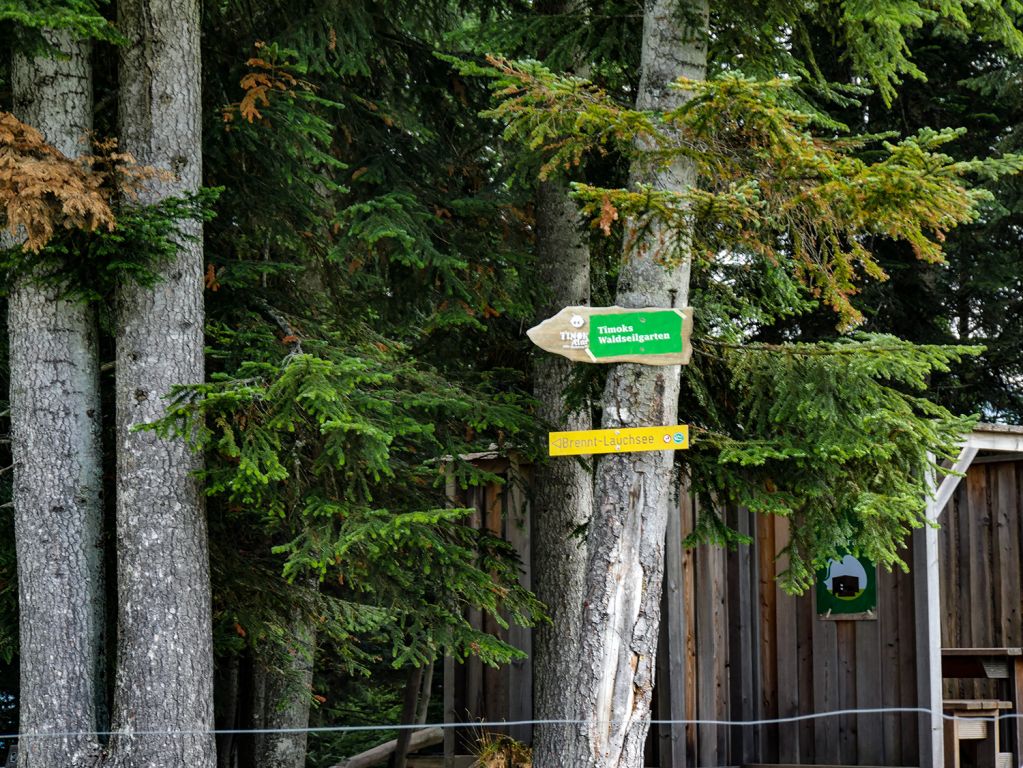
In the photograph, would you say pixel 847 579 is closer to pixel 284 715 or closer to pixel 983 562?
pixel 983 562

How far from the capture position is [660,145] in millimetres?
6617

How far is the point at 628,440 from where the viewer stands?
6.27 m

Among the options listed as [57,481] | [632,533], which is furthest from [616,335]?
[57,481]

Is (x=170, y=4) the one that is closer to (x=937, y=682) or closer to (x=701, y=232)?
(x=701, y=232)

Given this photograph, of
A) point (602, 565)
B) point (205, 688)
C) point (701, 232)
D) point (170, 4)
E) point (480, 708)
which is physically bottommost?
point (480, 708)

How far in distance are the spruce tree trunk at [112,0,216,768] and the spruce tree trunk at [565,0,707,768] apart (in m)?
2.14

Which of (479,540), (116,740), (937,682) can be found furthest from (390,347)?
(937,682)

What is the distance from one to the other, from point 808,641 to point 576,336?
4554 millimetres

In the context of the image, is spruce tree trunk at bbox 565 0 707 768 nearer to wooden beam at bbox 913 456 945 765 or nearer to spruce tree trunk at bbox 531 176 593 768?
spruce tree trunk at bbox 531 176 593 768

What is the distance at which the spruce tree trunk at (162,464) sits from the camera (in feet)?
22.6

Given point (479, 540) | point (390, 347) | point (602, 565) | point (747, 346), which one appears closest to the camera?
point (602, 565)

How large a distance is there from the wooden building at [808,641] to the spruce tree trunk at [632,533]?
9.08 ft

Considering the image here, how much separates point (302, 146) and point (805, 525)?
3.75 meters

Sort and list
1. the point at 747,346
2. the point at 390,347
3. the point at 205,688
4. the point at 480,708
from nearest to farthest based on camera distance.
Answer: the point at 205,688 < the point at 747,346 < the point at 390,347 < the point at 480,708
